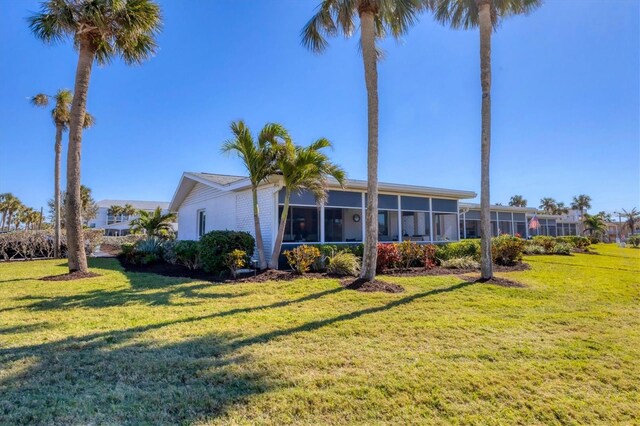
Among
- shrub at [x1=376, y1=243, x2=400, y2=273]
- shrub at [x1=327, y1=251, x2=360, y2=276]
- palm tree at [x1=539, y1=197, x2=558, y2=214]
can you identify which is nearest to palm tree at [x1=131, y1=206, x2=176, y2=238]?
shrub at [x1=327, y1=251, x2=360, y2=276]

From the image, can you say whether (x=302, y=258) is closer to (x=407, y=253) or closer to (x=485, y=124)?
(x=407, y=253)

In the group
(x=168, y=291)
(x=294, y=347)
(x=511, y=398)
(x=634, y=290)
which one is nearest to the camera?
(x=511, y=398)

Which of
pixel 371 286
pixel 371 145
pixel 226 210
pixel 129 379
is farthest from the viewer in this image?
pixel 226 210

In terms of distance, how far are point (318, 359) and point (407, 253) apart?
8.37 meters

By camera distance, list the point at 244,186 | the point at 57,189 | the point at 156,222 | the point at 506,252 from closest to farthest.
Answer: the point at 244,186
the point at 506,252
the point at 57,189
the point at 156,222

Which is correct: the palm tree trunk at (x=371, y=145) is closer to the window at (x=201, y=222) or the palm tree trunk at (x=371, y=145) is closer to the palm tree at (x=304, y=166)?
the palm tree at (x=304, y=166)

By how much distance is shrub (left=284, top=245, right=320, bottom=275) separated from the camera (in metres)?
10.6

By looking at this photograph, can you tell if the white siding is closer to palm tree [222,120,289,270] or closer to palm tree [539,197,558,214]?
palm tree [222,120,289,270]

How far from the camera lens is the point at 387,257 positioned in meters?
11.5

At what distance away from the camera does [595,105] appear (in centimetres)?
1368

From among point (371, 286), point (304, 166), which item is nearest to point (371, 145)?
point (304, 166)

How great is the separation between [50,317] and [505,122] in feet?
48.8

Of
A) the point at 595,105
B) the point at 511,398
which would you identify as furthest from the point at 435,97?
the point at 511,398

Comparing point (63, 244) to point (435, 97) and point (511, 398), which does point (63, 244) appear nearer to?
point (435, 97)
